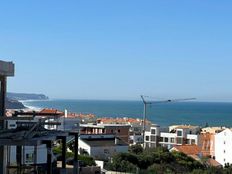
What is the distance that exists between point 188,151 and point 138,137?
2075 centimetres

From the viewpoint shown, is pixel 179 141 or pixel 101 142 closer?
pixel 101 142

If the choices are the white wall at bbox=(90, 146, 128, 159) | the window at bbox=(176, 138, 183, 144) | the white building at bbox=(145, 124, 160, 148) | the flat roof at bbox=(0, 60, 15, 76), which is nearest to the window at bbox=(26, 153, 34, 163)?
the flat roof at bbox=(0, 60, 15, 76)

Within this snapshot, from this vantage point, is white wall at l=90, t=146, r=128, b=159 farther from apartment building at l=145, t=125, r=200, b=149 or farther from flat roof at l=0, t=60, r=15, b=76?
flat roof at l=0, t=60, r=15, b=76

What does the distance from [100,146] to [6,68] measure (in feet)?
138

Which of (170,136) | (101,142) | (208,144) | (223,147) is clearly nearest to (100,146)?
(101,142)

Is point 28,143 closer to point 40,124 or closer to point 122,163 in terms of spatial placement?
point 40,124

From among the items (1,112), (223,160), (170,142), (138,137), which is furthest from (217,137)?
(1,112)

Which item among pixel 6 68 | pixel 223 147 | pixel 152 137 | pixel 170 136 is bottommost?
pixel 152 137

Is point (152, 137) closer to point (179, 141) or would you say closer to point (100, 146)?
point (179, 141)

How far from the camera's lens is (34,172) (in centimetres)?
850

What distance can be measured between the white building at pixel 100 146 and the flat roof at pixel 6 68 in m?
38.0

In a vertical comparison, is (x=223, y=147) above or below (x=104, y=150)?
below

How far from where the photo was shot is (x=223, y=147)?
196 feet

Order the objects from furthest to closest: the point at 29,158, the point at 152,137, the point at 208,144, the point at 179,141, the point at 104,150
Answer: the point at 152,137, the point at 179,141, the point at 208,144, the point at 104,150, the point at 29,158
